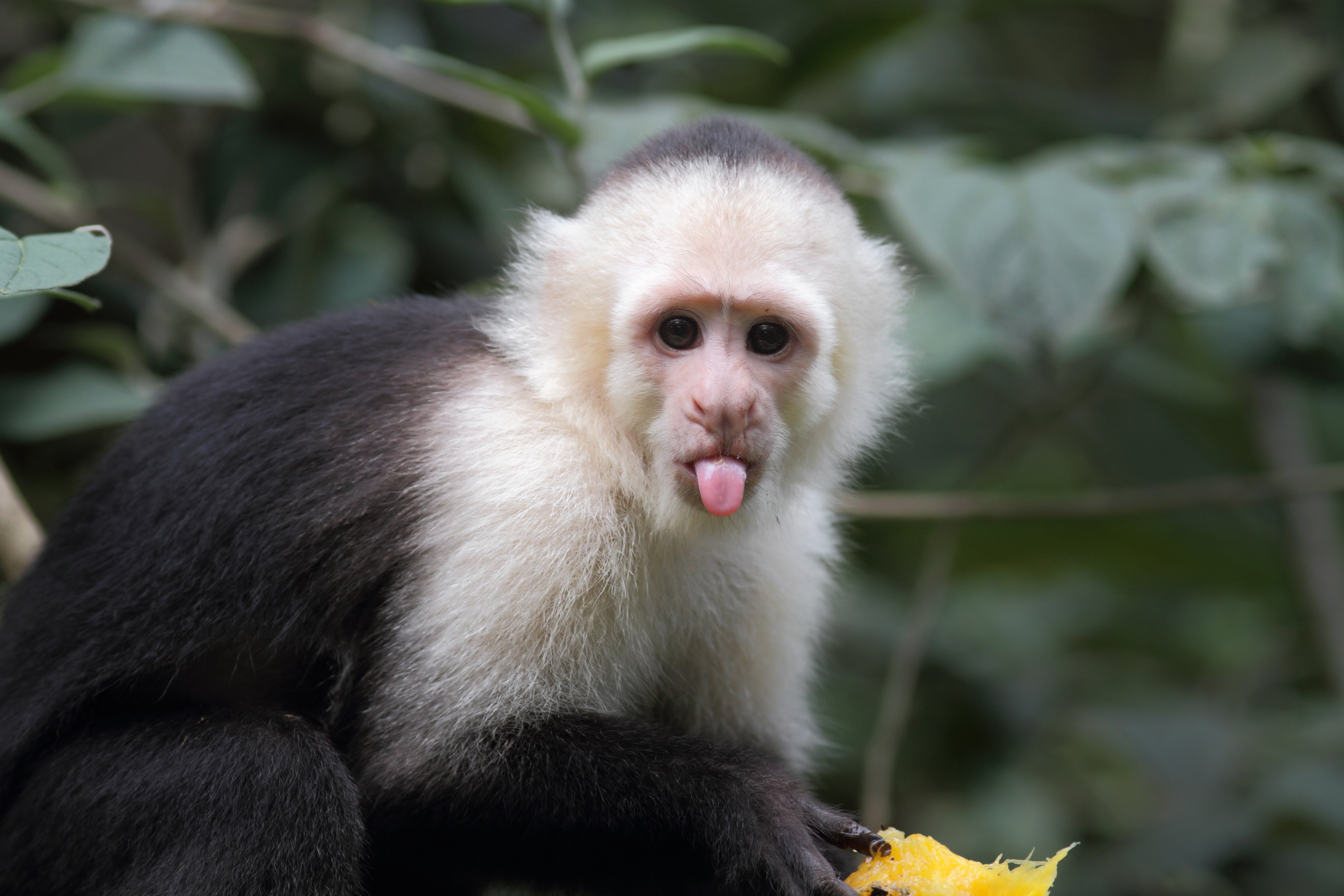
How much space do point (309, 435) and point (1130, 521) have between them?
4221mm

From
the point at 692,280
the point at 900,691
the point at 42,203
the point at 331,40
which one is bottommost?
the point at 900,691

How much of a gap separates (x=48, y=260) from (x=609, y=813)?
152cm

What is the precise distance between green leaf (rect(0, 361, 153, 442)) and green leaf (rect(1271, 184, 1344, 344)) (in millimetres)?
3384

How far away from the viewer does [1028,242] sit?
135 inches

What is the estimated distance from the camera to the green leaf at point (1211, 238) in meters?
3.42

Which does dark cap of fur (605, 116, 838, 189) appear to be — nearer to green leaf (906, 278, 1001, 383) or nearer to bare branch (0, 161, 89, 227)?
green leaf (906, 278, 1001, 383)

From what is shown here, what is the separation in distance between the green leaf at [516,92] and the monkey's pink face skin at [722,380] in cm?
101

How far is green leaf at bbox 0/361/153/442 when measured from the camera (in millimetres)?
3922

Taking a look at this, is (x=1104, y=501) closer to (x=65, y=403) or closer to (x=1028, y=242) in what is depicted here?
(x=1028, y=242)

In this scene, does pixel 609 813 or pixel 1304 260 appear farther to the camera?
pixel 1304 260

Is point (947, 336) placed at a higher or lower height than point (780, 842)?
higher

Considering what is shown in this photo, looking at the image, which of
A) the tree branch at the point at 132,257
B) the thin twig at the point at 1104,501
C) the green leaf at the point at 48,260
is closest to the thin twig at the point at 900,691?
the thin twig at the point at 1104,501

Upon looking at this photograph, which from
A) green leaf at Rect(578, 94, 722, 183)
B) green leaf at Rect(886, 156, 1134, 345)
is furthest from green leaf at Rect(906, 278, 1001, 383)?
green leaf at Rect(578, 94, 722, 183)

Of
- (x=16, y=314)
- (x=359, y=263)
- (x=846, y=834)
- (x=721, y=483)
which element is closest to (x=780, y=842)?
(x=846, y=834)
